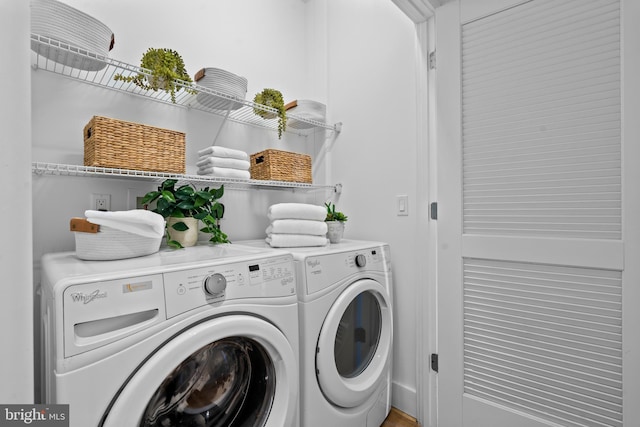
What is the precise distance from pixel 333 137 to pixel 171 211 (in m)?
1.18

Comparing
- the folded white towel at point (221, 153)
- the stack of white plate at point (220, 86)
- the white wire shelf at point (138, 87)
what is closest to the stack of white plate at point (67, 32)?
the white wire shelf at point (138, 87)

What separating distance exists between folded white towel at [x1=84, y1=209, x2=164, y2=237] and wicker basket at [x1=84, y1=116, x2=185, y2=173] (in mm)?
235

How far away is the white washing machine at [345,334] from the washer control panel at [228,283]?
0.42 ft

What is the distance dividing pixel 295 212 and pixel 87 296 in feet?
3.24

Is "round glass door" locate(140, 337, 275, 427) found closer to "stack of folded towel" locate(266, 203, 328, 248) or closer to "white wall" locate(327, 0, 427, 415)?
"stack of folded towel" locate(266, 203, 328, 248)

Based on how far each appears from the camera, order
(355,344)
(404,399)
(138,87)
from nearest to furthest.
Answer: (138,87) < (355,344) < (404,399)

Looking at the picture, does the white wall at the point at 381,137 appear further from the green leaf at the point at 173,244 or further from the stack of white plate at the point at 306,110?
the green leaf at the point at 173,244

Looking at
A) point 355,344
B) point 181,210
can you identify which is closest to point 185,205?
point 181,210

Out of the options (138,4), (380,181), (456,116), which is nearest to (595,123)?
(456,116)

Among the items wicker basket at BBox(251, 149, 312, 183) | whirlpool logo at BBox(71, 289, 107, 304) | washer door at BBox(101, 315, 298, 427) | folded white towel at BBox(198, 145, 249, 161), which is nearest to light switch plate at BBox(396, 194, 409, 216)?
wicker basket at BBox(251, 149, 312, 183)

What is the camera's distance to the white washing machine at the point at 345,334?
123 centimetres

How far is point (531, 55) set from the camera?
4.17 ft

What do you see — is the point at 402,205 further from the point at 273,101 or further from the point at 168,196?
the point at 168,196

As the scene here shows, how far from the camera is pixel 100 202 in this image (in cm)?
136
